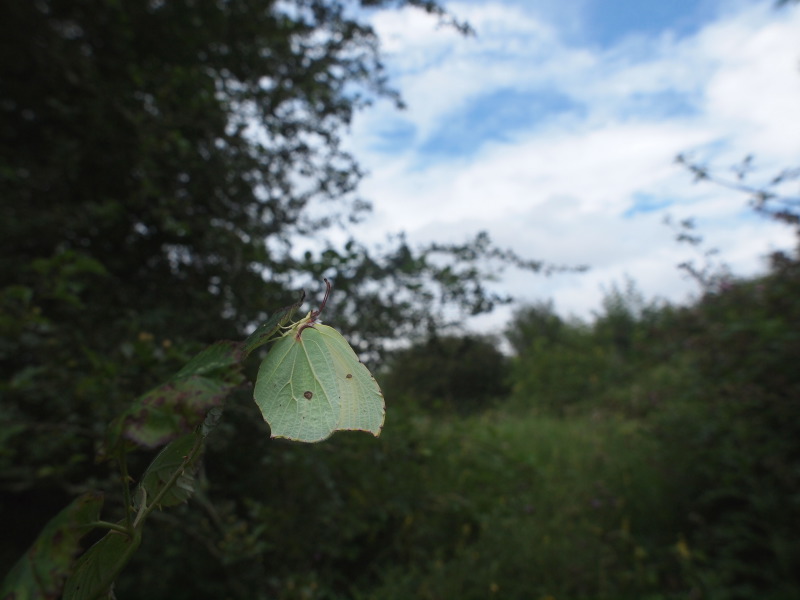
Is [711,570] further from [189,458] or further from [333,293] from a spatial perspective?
[189,458]

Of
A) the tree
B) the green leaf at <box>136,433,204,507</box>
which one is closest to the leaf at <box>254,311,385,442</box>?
the green leaf at <box>136,433,204,507</box>

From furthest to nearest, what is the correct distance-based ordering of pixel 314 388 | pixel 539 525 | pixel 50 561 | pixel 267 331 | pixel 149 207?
1. pixel 539 525
2. pixel 149 207
3. pixel 314 388
4. pixel 267 331
5. pixel 50 561

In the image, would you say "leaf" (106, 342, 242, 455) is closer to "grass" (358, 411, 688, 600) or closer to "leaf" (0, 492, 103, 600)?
"leaf" (0, 492, 103, 600)

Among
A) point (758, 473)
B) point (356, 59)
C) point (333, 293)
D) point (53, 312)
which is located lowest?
point (758, 473)

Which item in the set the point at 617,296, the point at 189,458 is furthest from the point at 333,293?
the point at 617,296

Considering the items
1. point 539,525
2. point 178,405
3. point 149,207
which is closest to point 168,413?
point 178,405

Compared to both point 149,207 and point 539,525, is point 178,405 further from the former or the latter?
point 539,525

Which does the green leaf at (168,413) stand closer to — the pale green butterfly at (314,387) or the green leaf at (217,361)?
the green leaf at (217,361)
